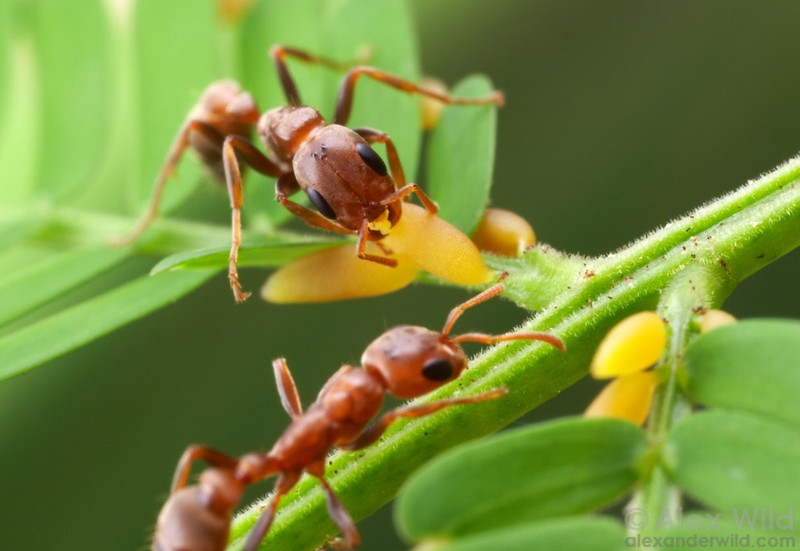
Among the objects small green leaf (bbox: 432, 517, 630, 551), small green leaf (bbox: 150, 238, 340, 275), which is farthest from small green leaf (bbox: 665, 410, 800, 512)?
small green leaf (bbox: 150, 238, 340, 275)

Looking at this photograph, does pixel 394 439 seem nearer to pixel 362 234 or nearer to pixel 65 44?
pixel 362 234

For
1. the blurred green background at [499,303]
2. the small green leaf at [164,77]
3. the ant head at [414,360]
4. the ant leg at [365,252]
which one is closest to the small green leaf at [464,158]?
the ant leg at [365,252]

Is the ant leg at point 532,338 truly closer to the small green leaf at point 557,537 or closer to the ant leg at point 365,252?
the ant leg at point 365,252

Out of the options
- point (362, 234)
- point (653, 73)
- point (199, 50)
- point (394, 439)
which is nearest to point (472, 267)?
point (362, 234)

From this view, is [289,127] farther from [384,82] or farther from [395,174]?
[395,174]

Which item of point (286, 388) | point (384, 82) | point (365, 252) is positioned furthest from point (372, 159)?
point (286, 388)

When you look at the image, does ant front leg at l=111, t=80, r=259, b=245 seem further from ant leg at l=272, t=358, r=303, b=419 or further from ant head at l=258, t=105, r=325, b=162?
ant leg at l=272, t=358, r=303, b=419
